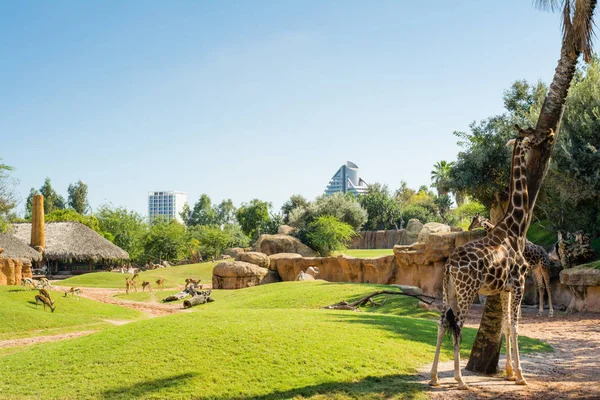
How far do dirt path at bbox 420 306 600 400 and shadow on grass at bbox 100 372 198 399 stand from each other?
376 centimetres

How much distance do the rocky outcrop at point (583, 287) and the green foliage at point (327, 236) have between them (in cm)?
2642

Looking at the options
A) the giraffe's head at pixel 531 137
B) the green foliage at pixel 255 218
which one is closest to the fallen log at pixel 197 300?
the giraffe's head at pixel 531 137

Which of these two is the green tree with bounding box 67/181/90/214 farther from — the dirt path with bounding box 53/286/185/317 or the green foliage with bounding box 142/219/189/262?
the dirt path with bounding box 53/286/185/317

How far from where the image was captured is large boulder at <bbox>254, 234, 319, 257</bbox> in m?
43.0

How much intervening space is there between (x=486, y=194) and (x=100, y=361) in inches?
1007

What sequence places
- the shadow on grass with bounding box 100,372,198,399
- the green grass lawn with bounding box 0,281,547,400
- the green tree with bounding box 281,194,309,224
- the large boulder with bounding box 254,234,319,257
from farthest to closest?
the green tree with bounding box 281,194,309,224 < the large boulder with bounding box 254,234,319,257 < the green grass lawn with bounding box 0,281,547,400 < the shadow on grass with bounding box 100,372,198,399

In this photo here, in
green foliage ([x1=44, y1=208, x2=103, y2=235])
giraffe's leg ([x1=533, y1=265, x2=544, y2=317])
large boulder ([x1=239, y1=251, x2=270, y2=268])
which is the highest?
green foliage ([x1=44, y1=208, x2=103, y2=235])

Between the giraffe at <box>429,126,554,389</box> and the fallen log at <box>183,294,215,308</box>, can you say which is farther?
the fallen log at <box>183,294,215,308</box>

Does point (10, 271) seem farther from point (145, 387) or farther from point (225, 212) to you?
point (225, 212)

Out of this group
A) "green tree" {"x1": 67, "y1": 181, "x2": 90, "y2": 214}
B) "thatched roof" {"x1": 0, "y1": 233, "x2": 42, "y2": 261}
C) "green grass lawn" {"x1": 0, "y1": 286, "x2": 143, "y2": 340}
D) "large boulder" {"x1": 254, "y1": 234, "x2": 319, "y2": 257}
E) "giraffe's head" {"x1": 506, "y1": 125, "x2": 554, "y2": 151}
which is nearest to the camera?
"giraffe's head" {"x1": 506, "y1": 125, "x2": 554, "y2": 151}

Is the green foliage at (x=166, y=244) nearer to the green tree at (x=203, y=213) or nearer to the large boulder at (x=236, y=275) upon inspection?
the large boulder at (x=236, y=275)

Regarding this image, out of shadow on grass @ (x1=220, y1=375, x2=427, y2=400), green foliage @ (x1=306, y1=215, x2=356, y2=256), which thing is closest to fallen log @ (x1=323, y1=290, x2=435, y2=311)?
shadow on grass @ (x1=220, y1=375, x2=427, y2=400)

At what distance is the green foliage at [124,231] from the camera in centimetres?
6712

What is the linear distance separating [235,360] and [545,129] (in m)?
6.54
